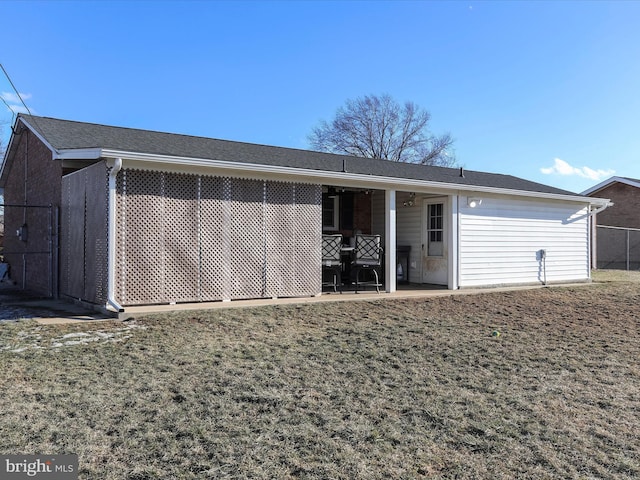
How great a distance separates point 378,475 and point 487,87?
16.5m

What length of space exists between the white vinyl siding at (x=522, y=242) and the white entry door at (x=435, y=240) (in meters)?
0.42

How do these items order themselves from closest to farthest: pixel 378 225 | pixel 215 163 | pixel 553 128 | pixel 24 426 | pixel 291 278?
1. pixel 24 426
2. pixel 215 163
3. pixel 291 278
4. pixel 378 225
5. pixel 553 128

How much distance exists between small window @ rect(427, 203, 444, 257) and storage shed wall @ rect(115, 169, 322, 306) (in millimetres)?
3817

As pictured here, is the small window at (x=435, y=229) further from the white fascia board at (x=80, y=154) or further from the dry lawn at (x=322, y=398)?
the white fascia board at (x=80, y=154)

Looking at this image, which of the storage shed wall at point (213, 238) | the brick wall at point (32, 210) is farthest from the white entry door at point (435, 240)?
the brick wall at point (32, 210)

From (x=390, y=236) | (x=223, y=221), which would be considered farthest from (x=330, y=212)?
(x=223, y=221)

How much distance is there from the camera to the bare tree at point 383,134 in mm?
36594

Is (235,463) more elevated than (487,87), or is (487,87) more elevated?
(487,87)

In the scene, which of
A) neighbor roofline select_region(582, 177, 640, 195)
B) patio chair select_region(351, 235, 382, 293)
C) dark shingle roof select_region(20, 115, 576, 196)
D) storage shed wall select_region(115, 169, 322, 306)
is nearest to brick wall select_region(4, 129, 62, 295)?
dark shingle roof select_region(20, 115, 576, 196)

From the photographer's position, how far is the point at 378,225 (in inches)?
538

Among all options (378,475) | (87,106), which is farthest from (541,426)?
(87,106)

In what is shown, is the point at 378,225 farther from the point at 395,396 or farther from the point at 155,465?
the point at 155,465

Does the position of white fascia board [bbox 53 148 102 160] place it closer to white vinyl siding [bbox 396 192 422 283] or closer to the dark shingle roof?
the dark shingle roof

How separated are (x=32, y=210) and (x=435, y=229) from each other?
402 inches
